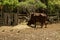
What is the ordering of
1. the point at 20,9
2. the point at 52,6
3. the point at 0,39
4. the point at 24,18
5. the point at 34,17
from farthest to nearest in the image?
the point at 52,6 < the point at 20,9 < the point at 24,18 < the point at 34,17 < the point at 0,39

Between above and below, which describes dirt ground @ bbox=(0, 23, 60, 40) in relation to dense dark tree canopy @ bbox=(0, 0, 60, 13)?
below

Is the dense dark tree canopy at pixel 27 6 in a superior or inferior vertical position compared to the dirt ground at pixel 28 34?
superior

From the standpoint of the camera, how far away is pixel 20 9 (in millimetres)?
22578

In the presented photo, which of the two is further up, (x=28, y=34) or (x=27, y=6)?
(x=27, y=6)

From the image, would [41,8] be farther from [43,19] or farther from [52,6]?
[43,19]

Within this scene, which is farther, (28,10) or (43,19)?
(28,10)

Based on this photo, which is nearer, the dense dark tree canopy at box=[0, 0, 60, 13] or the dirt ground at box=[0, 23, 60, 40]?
the dirt ground at box=[0, 23, 60, 40]

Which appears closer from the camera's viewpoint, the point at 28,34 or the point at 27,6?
the point at 28,34

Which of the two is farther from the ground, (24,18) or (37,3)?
(37,3)

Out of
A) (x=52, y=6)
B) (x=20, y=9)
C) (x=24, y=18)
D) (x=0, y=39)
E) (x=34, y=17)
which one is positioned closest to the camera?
(x=0, y=39)

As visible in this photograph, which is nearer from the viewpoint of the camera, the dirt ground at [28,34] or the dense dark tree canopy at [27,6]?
the dirt ground at [28,34]

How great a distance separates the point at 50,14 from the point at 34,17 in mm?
5875

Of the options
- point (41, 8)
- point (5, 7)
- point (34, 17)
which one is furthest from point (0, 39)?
point (41, 8)

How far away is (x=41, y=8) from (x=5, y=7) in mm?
4540
